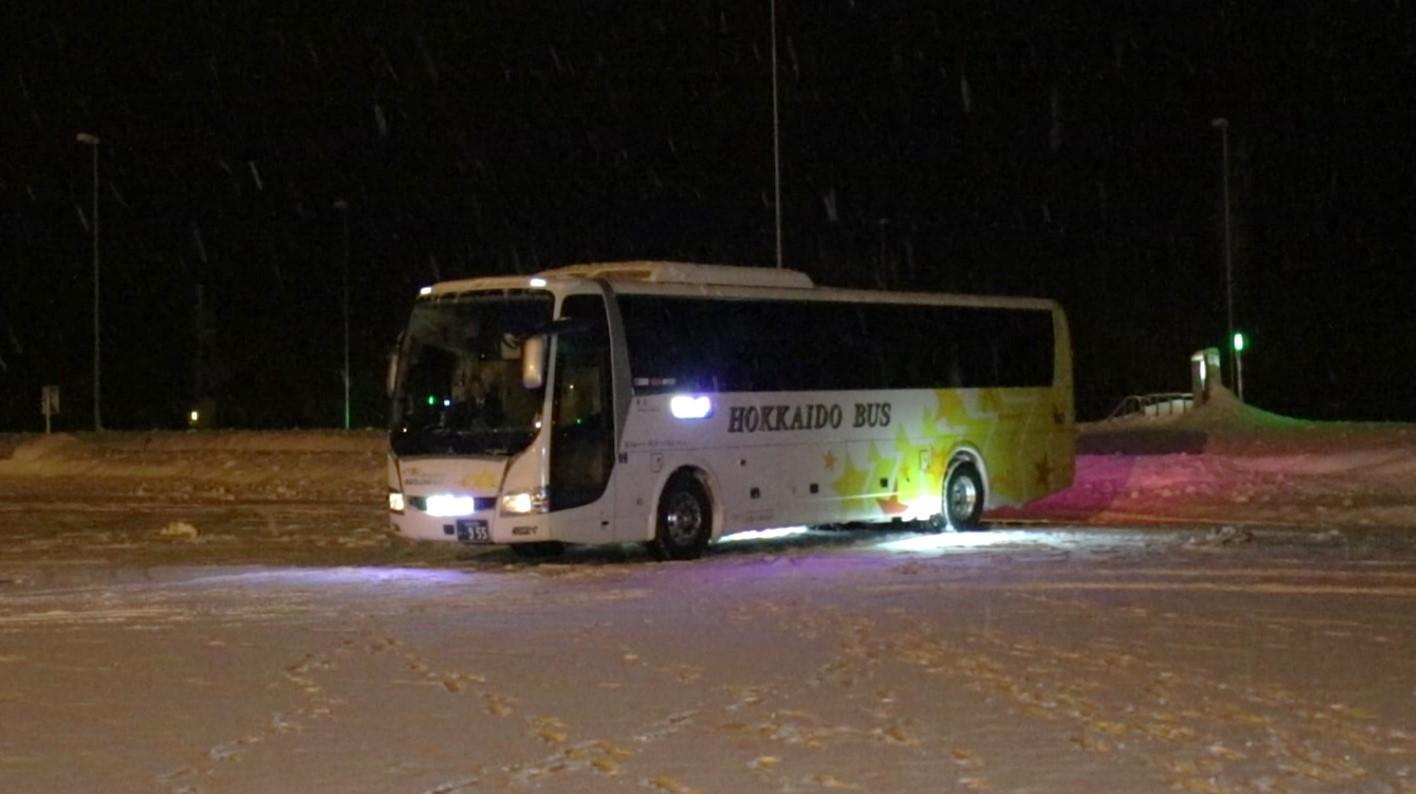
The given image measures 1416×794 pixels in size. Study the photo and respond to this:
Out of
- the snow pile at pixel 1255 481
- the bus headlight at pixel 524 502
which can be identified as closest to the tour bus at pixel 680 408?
the bus headlight at pixel 524 502

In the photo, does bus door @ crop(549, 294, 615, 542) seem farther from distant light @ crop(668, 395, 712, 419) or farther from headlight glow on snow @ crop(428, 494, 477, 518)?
distant light @ crop(668, 395, 712, 419)

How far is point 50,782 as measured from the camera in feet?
29.9

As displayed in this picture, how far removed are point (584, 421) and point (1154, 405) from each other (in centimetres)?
3606

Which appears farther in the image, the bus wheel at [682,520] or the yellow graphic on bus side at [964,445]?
the yellow graphic on bus side at [964,445]

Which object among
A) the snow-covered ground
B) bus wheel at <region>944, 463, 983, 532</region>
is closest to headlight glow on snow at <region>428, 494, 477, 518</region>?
the snow-covered ground

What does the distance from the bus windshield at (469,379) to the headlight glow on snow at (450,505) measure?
50 centimetres

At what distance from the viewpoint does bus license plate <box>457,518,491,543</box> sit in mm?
20375

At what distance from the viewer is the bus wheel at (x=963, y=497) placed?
25688mm

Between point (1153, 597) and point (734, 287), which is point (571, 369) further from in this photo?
point (1153, 597)

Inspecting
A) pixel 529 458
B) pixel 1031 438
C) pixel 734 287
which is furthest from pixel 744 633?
pixel 1031 438

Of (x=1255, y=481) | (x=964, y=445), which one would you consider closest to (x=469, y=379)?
(x=964, y=445)

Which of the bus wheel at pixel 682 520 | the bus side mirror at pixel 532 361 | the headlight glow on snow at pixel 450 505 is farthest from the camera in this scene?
the bus wheel at pixel 682 520

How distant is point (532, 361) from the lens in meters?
19.6

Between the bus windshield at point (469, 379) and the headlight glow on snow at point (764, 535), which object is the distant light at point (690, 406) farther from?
the headlight glow on snow at point (764, 535)
